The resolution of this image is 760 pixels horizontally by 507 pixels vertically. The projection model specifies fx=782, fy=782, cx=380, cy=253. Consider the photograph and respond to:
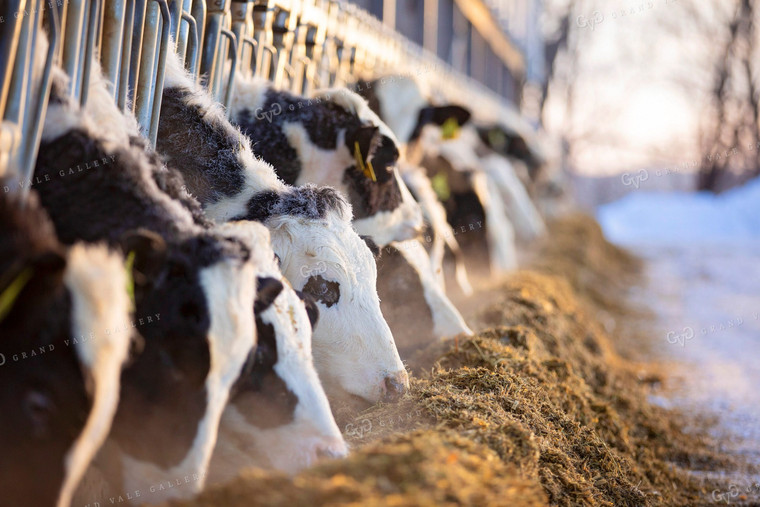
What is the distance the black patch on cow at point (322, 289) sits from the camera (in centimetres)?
322

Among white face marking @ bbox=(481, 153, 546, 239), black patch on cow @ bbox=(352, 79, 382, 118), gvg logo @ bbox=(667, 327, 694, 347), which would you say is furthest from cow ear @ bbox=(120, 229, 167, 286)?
white face marking @ bbox=(481, 153, 546, 239)

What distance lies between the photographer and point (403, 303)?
4.59 metres

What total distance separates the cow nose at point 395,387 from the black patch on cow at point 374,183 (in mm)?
1518

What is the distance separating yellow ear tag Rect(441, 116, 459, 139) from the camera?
23.0 feet

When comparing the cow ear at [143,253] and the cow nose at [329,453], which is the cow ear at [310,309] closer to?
the cow nose at [329,453]

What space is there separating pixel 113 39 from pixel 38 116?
952mm

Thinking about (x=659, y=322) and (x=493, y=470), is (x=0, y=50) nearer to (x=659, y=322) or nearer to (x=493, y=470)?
(x=493, y=470)

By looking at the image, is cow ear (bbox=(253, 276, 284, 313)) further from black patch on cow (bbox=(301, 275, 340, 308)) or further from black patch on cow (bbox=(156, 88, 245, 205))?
black patch on cow (bbox=(156, 88, 245, 205))

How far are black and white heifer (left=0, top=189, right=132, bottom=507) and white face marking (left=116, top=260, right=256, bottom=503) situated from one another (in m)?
0.25

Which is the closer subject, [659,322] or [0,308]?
[0,308]

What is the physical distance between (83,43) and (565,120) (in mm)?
29319

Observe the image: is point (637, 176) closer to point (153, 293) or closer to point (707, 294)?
point (707, 294)

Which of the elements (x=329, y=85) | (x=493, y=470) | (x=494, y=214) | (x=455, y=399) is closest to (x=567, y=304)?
(x=494, y=214)

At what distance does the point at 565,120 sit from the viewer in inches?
1211
